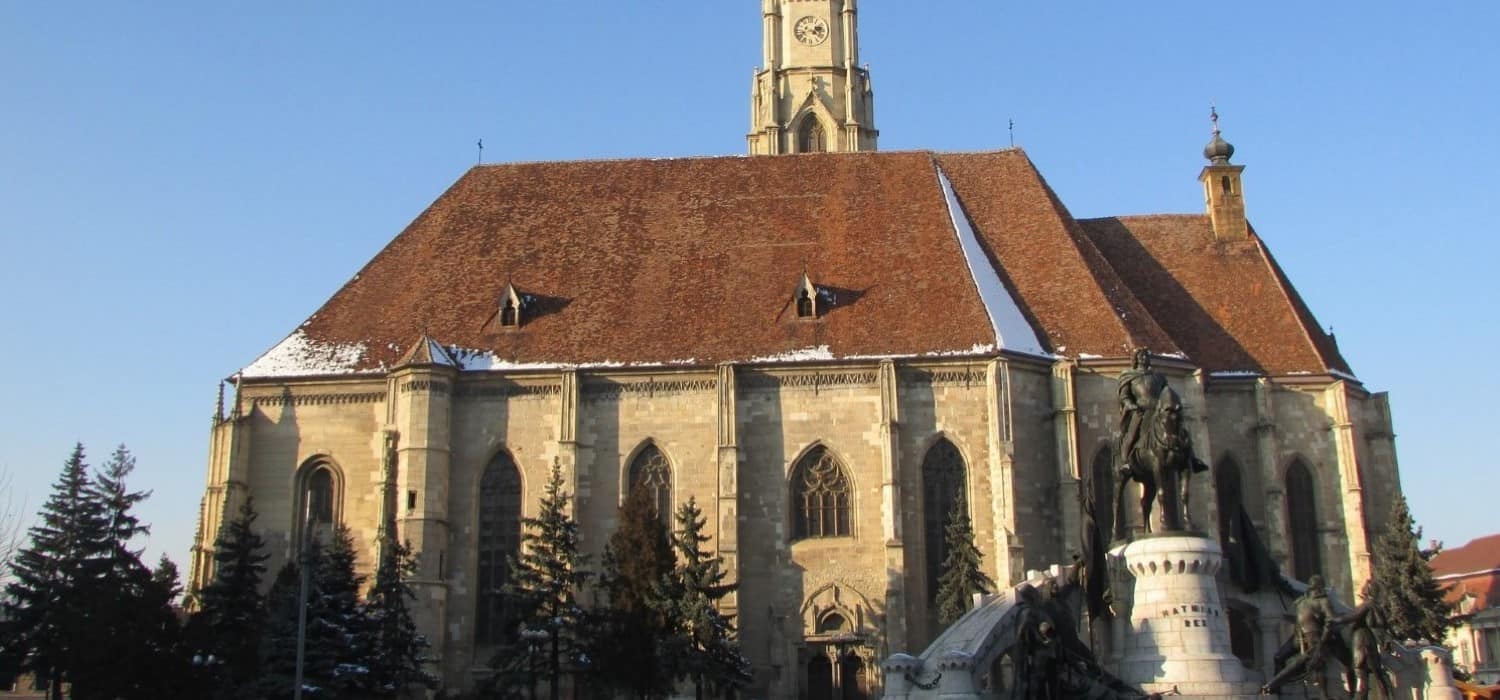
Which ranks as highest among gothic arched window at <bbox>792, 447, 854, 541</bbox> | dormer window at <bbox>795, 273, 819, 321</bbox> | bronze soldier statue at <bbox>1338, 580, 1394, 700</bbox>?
dormer window at <bbox>795, 273, 819, 321</bbox>

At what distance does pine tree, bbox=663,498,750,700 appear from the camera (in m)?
26.0

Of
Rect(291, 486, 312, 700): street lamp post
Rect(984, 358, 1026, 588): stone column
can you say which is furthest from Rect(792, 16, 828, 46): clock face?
Rect(291, 486, 312, 700): street lamp post

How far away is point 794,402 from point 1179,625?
15540 millimetres

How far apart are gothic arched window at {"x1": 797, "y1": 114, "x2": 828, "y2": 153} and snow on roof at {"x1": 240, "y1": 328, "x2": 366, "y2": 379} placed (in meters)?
21.6

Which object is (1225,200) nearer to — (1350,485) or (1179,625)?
(1350,485)

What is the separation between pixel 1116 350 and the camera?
3172 centimetres

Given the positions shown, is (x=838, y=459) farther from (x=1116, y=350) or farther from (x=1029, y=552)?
(x=1116, y=350)

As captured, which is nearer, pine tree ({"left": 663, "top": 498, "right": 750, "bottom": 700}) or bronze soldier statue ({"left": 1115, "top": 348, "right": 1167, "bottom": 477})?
bronze soldier statue ({"left": 1115, "top": 348, "right": 1167, "bottom": 477})

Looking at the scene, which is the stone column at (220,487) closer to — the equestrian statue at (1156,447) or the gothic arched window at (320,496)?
the gothic arched window at (320,496)

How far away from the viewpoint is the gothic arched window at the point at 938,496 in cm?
3094

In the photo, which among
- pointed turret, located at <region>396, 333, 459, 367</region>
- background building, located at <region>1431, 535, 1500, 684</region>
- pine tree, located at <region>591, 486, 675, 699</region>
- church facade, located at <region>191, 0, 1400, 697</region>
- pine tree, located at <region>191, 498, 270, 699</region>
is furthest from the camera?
background building, located at <region>1431, 535, 1500, 684</region>

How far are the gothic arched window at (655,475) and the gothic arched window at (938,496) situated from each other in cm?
556

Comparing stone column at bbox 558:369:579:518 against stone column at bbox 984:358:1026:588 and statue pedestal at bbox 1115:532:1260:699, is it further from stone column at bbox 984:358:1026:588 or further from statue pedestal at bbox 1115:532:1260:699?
statue pedestal at bbox 1115:532:1260:699

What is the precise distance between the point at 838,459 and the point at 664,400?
4.04m
